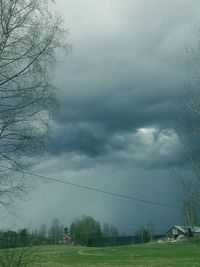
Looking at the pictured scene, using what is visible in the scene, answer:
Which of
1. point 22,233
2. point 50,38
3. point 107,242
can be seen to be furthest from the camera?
point 107,242

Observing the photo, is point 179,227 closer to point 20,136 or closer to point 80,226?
point 80,226

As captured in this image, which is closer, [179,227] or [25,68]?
[25,68]

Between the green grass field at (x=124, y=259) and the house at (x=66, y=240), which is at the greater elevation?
the house at (x=66, y=240)

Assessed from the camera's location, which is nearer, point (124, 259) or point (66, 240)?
point (124, 259)

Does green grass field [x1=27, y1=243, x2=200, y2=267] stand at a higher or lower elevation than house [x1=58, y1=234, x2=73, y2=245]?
lower

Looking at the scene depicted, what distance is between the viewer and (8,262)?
9.12 m

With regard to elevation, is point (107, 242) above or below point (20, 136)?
above

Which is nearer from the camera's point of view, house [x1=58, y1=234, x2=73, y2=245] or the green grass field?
the green grass field

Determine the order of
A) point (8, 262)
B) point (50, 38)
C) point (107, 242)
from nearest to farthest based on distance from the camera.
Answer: point (8, 262) → point (50, 38) → point (107, 242)

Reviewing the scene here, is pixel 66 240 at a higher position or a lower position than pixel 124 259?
higher

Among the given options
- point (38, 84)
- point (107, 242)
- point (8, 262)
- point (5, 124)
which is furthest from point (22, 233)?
point (107, 242)

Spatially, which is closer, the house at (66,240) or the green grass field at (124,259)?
the green grass field at (124,259)

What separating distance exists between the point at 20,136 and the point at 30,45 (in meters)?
1.65

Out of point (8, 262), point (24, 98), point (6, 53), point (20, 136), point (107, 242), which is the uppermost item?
point (107, 242)
